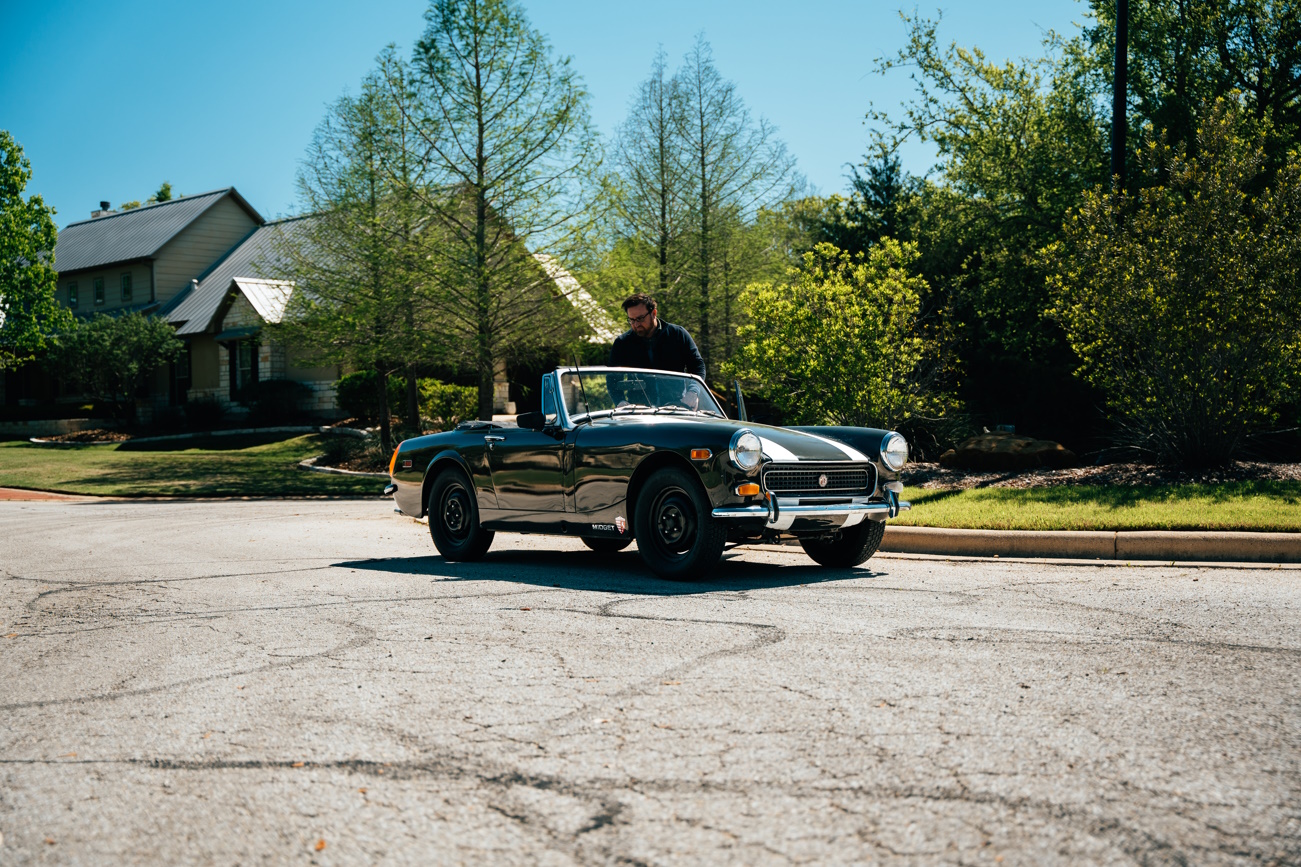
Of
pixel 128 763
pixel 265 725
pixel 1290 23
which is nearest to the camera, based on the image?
pixel 128 763

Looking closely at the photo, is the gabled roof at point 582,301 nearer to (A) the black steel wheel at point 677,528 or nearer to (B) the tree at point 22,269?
(A) the black steel wheel at point 677,528

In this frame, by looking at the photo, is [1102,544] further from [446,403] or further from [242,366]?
[242,366]

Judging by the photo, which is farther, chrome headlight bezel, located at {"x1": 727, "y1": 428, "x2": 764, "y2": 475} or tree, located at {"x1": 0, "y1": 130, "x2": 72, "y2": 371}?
tree, located at {"x1": 0, "y1": 130, "x2": 72, "y2": 371}

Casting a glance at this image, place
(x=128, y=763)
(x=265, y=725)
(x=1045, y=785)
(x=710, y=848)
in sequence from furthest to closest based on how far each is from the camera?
(x=265, y=725) < (x=128, y=763) < (x=1045, y=785) < (x=710, y=848)

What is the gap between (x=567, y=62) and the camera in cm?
2050

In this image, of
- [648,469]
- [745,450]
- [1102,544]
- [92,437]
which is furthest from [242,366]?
[1102,544]

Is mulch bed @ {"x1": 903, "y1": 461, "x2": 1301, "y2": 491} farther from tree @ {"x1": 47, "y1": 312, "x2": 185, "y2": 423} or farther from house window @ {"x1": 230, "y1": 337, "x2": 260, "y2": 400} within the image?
tree @ {"x1": 47, "y1": 312, "x2": 185, "y2": 423}

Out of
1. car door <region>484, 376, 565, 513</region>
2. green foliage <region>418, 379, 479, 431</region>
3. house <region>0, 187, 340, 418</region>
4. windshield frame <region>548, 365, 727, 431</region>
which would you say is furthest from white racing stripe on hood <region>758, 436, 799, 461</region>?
house <region>0, 187, 340, 418</region>

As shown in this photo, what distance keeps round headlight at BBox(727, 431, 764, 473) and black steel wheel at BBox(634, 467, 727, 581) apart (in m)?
0.31

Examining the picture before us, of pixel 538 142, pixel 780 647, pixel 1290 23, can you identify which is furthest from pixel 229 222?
pixel 780 647

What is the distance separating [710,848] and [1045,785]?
1.03 meters

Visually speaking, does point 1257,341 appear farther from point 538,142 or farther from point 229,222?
point 229,222

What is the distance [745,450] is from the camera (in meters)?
7.01

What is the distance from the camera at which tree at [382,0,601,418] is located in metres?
20.4
